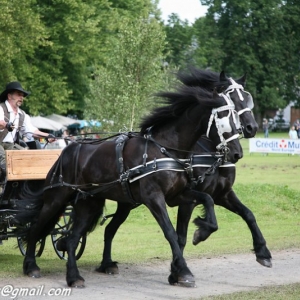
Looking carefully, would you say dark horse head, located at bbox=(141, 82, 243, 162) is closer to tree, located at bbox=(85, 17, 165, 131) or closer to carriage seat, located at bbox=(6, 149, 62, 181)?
carriage seat, located at bbox=(6, 149, 62, 181)

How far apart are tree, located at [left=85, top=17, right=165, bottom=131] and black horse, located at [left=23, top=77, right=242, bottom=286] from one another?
16.1 meters

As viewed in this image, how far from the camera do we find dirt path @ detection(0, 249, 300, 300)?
29.7 ft

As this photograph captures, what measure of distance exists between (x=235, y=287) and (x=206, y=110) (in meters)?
2.25

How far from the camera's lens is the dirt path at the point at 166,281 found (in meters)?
9.05

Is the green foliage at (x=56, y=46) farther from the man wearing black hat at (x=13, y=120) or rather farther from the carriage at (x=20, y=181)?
the carriage at (x=20, y=181)

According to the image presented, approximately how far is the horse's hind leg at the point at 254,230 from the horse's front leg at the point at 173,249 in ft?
4.03

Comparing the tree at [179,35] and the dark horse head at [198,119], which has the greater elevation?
the tree at [179,35]

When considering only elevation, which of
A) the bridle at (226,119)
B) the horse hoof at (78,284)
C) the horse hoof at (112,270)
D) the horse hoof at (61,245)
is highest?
the bridle at (226,119)

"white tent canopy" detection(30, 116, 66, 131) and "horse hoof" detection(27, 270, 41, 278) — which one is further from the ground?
"horse hoof" detection(27, 270, 41, 278)

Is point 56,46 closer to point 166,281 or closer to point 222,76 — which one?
point 222,76

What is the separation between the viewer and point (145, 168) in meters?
9.65

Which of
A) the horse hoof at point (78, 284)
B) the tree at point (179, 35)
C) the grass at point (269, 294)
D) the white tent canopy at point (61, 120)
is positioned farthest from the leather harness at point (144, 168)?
the tree at point (179, 35)

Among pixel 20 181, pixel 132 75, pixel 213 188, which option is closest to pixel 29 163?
pixel 20 181

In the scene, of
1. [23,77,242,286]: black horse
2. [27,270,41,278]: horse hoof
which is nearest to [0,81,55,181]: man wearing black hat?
[23,77,242,286]: black horse
